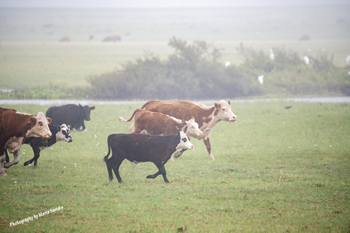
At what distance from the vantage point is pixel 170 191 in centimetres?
866

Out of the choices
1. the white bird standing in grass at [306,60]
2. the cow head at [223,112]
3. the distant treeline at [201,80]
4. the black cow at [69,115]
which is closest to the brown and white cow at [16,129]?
the black cow at [69,115]

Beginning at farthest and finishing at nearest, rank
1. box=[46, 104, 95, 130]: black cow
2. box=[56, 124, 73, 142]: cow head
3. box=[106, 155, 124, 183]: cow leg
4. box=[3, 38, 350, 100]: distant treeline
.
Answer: box=[3, 38, 350, 100]: distant treeline < box=[46, 104, 95, 130]: black cow < box=[56, 124, 73, 142]: cow head < box=[106, 155, 124, 183]: cow leg

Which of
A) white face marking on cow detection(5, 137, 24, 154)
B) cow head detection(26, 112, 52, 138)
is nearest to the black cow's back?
cow head detection(26, 112, 52, 138)

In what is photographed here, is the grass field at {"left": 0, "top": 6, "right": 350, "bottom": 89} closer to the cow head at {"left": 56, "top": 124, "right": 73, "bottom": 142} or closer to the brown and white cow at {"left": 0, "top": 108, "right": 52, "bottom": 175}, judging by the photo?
the cow head at {"left": 56, "top": 124, "right": 73, "bottom": 142}

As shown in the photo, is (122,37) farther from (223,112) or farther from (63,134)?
(63,134)

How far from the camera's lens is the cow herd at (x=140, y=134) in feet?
30.5

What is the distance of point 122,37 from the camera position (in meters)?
86.7

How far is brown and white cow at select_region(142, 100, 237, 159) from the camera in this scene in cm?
1212

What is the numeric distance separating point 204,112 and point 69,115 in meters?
5.23

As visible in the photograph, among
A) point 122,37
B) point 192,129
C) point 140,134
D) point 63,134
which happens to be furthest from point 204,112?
point 122,37

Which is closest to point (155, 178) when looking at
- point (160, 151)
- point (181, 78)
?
point (160, 151)

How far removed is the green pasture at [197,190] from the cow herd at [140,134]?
48 cm

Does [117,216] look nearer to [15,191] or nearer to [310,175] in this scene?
[15,191]

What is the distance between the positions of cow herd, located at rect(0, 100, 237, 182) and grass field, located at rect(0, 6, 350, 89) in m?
19.1
